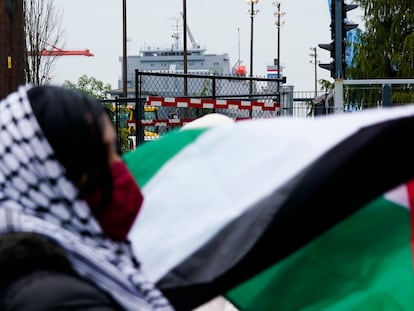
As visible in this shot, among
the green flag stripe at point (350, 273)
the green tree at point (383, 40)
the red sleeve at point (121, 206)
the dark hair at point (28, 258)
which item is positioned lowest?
the green flag stripe at point (350, 273)

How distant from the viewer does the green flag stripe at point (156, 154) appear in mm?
2479

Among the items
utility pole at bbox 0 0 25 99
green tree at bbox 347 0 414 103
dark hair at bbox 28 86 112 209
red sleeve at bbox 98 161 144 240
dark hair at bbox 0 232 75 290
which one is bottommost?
dark hair at bbox 0 232 75 290

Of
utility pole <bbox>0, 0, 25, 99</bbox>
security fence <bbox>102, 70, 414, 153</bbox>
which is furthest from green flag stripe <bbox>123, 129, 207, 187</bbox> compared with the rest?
security fence <bbox>102, 70, 414, 153</bbox>

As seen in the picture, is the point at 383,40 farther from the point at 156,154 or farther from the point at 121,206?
the point at 121,206

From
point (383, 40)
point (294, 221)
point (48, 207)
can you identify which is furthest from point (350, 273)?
point (383, 40)

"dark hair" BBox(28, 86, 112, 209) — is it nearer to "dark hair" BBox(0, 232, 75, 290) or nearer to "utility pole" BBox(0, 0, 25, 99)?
"dark hair" BBox(0, 232, 75, 290)

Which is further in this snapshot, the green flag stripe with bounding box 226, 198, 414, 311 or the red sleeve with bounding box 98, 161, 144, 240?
the green flag stripe with bounding box 226, 198, 414, 311

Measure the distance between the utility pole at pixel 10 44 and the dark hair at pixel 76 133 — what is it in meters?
8.09

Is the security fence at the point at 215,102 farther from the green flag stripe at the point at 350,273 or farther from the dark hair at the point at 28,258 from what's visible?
the dark hair at the point at 28,258

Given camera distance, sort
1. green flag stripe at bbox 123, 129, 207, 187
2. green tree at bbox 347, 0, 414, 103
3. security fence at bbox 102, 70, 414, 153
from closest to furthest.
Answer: green flag stripe at bbox 123, 129, 207, 187 < security fence at bbox 102, 70, 414, 153 < green tree at bbox 347, 0, 414, 103

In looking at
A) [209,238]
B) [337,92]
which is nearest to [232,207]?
[209,238]

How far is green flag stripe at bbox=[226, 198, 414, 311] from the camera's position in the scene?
81.8 inches

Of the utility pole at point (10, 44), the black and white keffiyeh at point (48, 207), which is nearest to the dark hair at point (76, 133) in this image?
the black and white keffiyeh at point (48, 207)

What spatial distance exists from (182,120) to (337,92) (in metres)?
3.05
